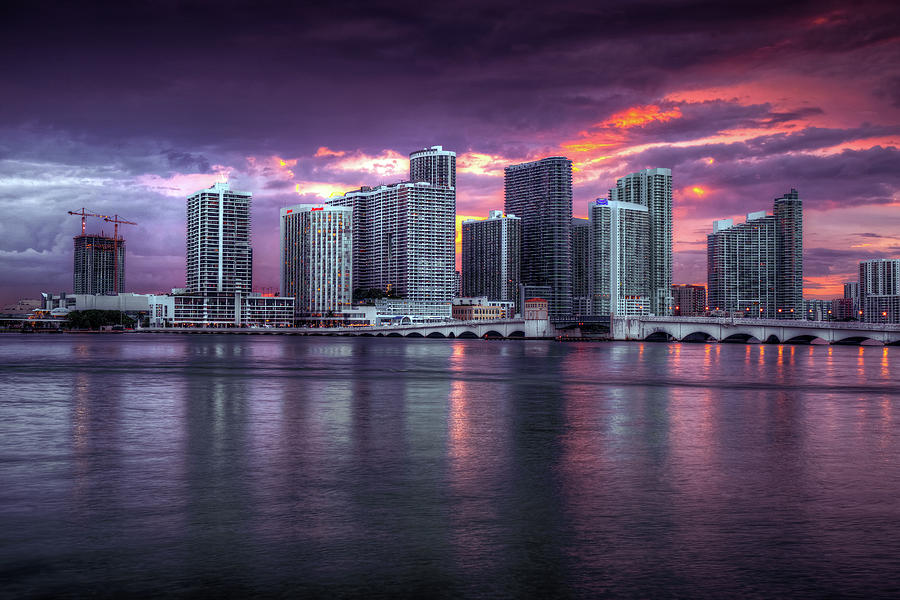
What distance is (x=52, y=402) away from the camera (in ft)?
164

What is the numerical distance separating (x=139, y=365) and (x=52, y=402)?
49.3m

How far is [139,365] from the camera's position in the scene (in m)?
97.1

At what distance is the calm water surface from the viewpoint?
48.7ft

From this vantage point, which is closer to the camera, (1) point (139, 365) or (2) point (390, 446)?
(2) point (390, 446)

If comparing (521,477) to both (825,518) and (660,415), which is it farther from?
(660,415)

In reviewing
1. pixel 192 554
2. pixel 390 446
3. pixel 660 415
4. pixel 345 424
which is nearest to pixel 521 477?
pixel 390 446

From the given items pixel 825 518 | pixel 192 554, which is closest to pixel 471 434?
pixel 825 518

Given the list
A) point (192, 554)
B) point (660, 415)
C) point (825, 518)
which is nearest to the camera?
point (192, 554)

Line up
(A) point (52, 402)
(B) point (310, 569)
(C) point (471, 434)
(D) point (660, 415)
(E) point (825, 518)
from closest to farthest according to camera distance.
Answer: (B) point (310, 569) < (E) point (825, 518) < (C) point (471, 434) < (D) point (660, 415) < (A) point (52, 402)

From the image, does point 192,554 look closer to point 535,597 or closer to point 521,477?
point 535,597

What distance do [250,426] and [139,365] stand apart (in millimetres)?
66370

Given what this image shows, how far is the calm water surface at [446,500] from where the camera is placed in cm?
1484

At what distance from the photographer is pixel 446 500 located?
21609 mm

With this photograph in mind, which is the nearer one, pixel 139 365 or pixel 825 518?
pixel 825 518
